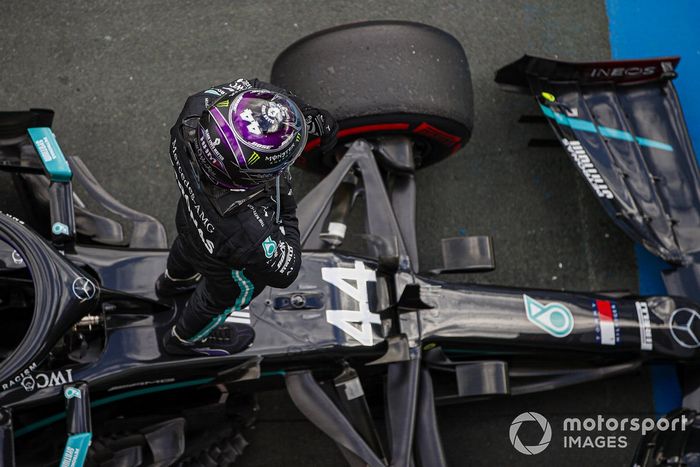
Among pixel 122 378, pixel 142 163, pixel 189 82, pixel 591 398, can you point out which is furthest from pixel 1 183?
pixel 591 398

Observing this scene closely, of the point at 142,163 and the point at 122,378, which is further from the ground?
the point at 142,163

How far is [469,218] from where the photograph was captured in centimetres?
371

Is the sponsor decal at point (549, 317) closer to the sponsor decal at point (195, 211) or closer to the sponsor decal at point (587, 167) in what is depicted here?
the sponsor decal at point (587, 167)

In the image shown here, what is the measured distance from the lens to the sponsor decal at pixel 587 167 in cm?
323

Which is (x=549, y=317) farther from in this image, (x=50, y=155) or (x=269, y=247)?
(x=50, y=155)

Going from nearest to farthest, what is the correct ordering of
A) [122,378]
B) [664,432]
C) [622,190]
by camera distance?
[122,378] → [664,432] → [622,190]

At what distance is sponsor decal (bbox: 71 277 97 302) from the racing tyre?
1094 mm

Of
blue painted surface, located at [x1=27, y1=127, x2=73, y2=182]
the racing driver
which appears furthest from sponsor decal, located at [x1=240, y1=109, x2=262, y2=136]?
blue painted surface, located at [x1=27, y1=127, x2=73, y2=182]

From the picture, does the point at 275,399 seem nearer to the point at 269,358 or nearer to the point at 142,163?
the point at 269,358

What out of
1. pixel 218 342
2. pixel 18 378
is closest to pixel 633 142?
pixel 218 342

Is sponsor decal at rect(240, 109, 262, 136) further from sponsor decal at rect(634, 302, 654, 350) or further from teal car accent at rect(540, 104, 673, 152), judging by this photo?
sponsor decal at rect(634, 302, 654, 350)

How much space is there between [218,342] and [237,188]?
2.61ft

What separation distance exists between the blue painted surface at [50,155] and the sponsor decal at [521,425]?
214 centimetres

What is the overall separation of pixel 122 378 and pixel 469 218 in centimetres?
184
